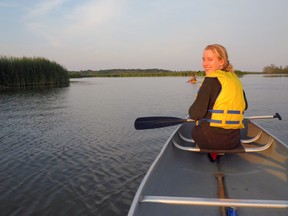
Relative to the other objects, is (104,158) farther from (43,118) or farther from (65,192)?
(43,118)

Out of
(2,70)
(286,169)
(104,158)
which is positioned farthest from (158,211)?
(2,70)

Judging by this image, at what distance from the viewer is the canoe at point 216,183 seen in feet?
7.66

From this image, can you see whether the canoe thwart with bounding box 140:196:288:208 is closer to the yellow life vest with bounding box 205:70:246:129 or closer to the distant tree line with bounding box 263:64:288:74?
the yellow life vest with bounding box 205:70:246:129

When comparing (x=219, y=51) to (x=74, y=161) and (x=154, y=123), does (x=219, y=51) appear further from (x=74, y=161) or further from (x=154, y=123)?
(x=74, y=161)

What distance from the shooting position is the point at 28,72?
1048 inches

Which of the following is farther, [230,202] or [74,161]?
[74,161]

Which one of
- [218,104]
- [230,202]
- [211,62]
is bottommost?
[230,202]

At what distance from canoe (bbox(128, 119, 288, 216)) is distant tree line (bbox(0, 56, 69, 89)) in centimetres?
2473

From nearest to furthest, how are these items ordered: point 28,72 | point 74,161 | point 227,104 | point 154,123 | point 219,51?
point 227,104 < point 219,51 < point 154,123 < point 74,161 < point 28,72

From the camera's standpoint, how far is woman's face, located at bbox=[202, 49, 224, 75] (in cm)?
336

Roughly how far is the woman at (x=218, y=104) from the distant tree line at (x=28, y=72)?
25440 mm

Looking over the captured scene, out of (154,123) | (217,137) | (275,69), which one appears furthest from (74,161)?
(275,69)

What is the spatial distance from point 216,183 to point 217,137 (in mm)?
599

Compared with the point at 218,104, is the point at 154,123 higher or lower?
lower
